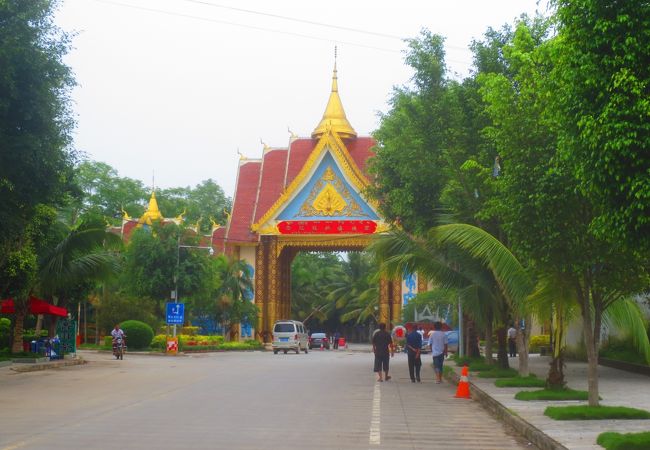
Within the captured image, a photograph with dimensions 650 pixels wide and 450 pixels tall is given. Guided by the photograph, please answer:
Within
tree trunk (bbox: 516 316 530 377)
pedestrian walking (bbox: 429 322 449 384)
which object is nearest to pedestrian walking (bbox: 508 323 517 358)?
pedestrian walking (bbox: 429 322 449 384)

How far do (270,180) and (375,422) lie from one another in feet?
147

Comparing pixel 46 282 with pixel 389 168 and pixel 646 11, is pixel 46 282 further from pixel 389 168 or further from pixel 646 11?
pixel 646 11

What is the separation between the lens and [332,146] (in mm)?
52250

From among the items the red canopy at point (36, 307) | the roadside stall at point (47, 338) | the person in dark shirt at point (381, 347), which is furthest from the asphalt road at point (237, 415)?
the red canopy at point (36, 307)

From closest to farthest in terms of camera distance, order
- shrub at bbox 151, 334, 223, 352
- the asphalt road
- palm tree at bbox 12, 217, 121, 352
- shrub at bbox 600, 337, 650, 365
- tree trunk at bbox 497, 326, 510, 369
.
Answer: the asphalt road < tree trunk at bbox 497, 326, 510, 369 < shrub at bbox 600, 337, 650, 365 < palm tree at bbox 12, 217, 121, 352 < shrub at bbox 151, 334, 223, 352

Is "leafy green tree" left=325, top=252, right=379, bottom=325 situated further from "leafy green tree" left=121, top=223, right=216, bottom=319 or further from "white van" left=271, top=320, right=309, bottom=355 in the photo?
"leafy green tree" left=121, top=223, right=216, bottom=319

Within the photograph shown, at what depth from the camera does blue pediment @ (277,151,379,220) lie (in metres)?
52.1

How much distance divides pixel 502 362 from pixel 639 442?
A: 1545cm

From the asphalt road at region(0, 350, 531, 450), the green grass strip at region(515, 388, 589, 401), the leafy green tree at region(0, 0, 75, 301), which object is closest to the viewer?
the asphalt road at region(0, 350, 531, 450)

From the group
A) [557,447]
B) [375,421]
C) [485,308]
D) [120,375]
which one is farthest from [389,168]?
[557,447]

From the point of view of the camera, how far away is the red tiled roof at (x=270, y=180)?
55778mm

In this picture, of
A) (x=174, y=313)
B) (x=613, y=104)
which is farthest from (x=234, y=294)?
(x=613, y=104)

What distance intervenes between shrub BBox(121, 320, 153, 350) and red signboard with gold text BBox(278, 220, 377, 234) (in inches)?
421

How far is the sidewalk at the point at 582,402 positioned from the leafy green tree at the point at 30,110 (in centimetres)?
1070
